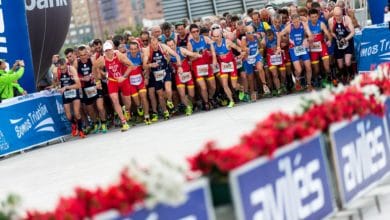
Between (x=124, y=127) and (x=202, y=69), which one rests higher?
(x=202, y=69)

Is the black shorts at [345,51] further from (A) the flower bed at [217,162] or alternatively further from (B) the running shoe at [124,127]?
(A) the flower bed at [217,162]

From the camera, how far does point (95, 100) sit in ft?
60.1

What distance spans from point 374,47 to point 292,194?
11.4 meters

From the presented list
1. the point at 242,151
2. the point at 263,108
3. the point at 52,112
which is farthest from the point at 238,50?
the point at 242,151

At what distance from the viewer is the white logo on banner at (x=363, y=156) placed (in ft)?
23.3

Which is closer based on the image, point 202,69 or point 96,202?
point 96,202

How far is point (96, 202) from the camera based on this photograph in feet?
15.9

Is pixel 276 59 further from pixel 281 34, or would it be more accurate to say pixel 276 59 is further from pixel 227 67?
pixel 227 67

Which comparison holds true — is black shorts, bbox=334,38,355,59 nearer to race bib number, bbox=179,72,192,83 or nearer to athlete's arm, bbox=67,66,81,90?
race bib number, bbox=179,72,192,83

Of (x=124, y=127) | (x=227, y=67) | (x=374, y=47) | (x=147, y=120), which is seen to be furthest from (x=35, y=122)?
(x=374, y=47)

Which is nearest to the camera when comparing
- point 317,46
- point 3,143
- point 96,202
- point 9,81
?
point 96,202

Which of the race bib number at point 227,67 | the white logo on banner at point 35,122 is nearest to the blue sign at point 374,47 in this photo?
the race bib number at point 227,67

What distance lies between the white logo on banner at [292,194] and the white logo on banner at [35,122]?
11.2 m

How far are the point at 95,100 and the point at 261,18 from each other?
13.5 feet
